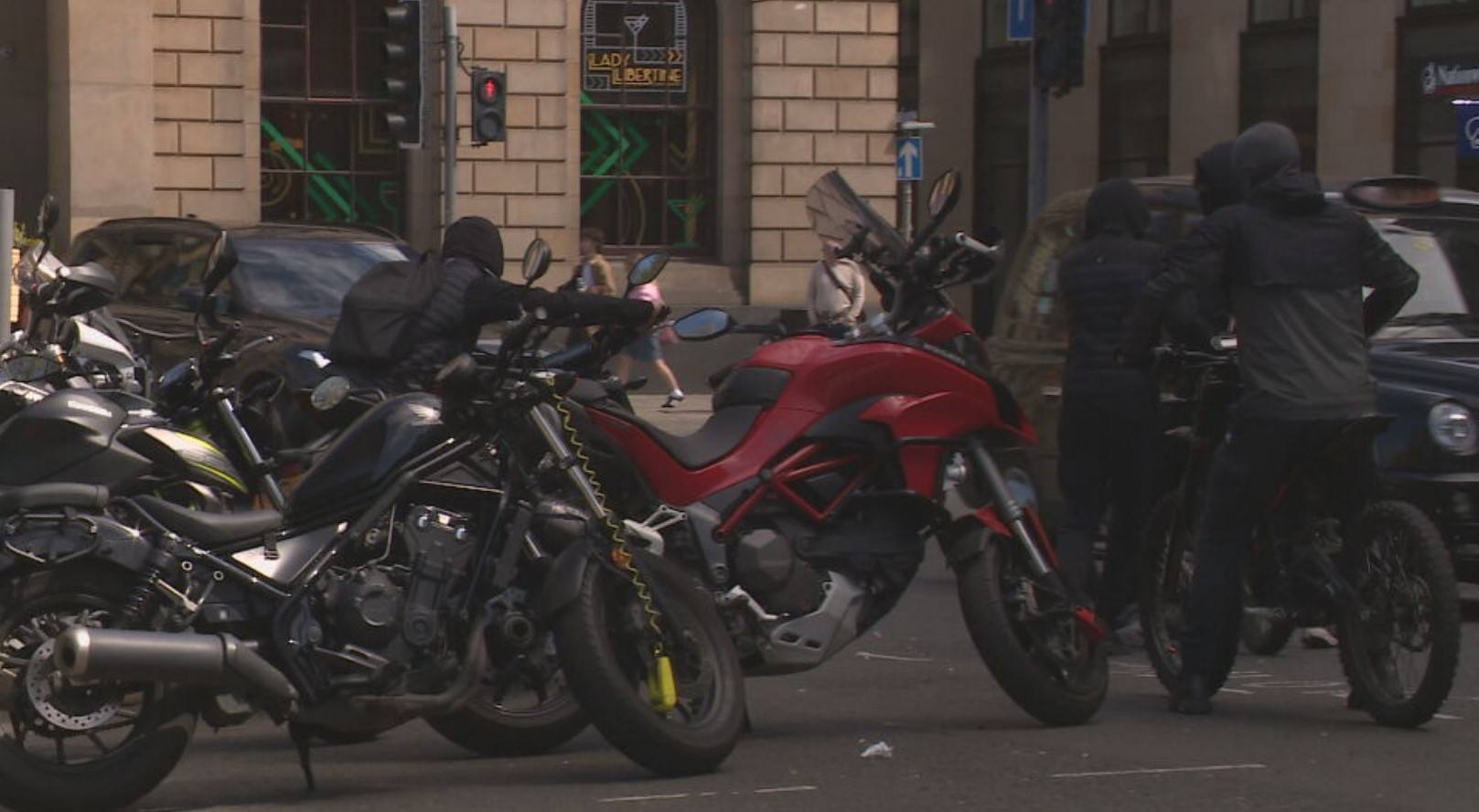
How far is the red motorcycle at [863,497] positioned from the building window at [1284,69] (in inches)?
958

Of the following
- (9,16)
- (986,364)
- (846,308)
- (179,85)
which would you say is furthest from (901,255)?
(9,16)

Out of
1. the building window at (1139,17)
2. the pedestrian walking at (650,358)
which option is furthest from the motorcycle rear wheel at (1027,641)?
the building window at (1139,17)

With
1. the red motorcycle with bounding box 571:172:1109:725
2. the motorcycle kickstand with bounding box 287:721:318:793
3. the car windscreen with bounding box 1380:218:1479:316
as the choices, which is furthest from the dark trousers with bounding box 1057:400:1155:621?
the motorcycle kickstand with bounding box 287:721:318:793

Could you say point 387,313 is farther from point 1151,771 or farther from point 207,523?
point 1151,771

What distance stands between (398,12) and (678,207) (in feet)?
32.7

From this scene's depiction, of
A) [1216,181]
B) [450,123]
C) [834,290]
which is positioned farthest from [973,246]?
[834,290]

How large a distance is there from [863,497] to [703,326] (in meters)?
0.68

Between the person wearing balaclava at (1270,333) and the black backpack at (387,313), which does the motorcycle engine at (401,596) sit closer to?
the person wearing balaclava at (1270,333)

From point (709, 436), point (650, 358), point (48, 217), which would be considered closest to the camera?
point (709, 436)

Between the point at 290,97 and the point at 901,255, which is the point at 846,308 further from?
the point at 901,255

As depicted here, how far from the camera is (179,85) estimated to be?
88.2 feet

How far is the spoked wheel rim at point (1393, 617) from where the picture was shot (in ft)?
26.5

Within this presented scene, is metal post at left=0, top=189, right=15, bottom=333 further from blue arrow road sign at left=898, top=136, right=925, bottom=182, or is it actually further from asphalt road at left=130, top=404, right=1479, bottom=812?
blue arrow road sign at left=898, top=136, right=925, bottom=182

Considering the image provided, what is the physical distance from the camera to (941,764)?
7.51 metres
